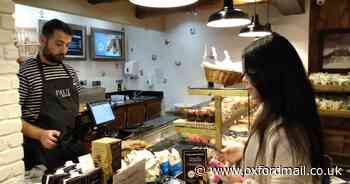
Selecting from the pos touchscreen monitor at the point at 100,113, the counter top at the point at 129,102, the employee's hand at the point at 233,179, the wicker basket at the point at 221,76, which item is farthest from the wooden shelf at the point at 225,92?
the counter top at the point at 129,102

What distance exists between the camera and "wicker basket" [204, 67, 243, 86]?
186cm

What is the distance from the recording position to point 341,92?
421 centimetres

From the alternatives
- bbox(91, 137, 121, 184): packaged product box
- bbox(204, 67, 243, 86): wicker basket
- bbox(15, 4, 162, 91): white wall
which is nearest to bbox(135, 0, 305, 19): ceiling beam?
bbox(15, 4, 162, 91): white wall

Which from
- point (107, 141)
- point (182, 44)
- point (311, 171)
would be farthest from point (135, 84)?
point (311, 171)

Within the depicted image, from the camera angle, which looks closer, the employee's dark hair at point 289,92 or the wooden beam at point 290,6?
the employee's dark hair at point 289,92

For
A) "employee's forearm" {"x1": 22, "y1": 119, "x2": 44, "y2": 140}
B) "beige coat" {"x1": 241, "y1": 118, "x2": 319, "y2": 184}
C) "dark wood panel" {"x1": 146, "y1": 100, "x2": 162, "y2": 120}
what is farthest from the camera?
"dark wood panel" {"x1": 146, "y1": 100, "x2": 162, "y2": 120}

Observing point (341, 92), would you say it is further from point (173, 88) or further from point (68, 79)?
point (68, 79)

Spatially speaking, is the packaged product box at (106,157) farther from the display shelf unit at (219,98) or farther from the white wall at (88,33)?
the white wall at (88,33)

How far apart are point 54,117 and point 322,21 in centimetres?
424

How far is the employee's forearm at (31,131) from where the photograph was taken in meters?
1.95

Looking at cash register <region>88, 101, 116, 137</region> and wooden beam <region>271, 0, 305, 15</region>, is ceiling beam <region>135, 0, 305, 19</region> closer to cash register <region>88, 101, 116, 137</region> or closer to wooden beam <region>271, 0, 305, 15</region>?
wooden beam <region>271, 0, 305, 15</region>

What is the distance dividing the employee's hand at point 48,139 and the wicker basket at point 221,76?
1082 mm

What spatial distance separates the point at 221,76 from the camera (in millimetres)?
1869

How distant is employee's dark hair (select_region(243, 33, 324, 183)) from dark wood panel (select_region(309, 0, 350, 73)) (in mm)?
3958
